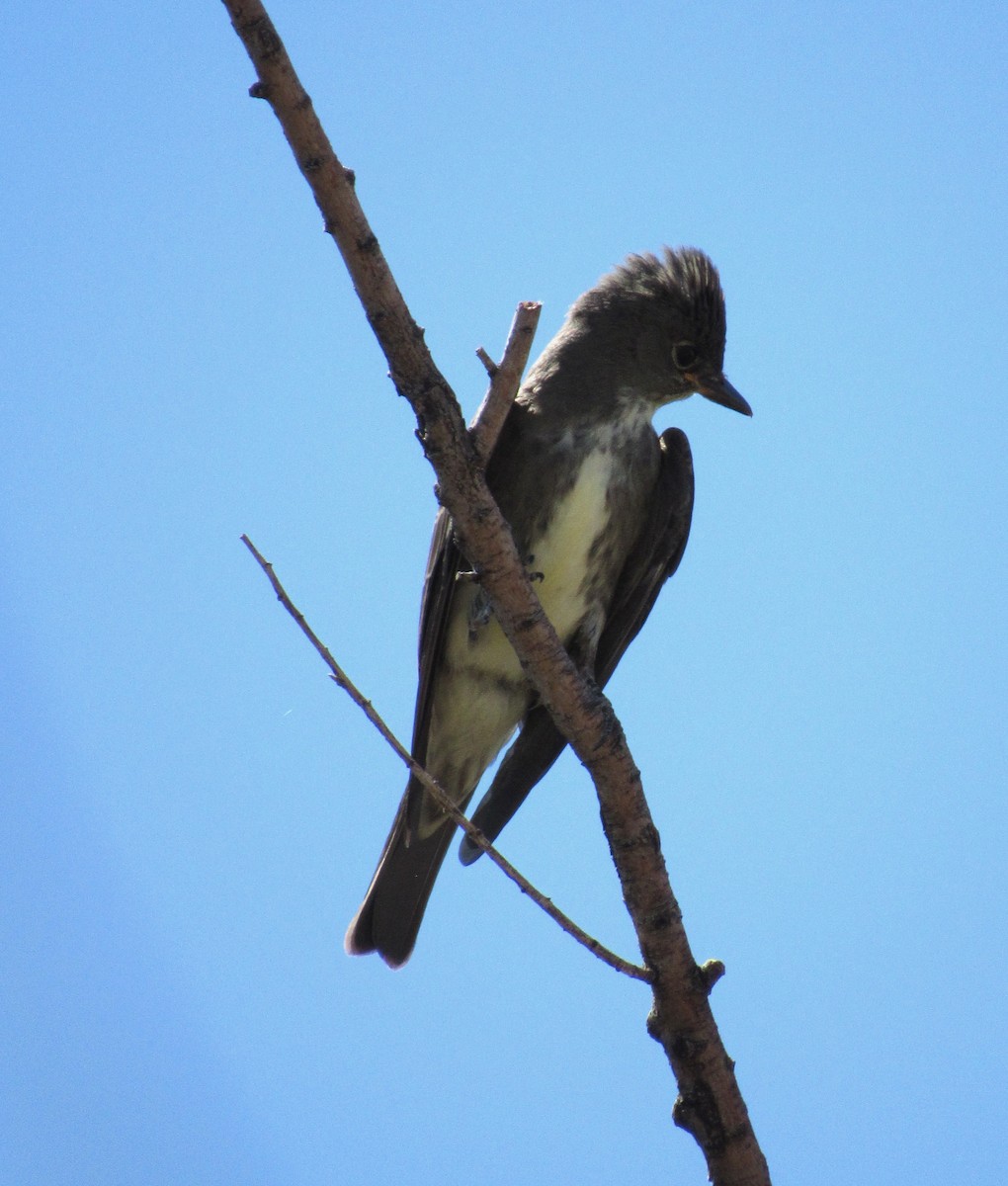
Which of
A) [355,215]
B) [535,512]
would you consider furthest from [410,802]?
[355,215]

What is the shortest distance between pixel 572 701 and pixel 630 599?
1352 mm

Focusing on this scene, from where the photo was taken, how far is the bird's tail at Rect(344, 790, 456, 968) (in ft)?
15.2

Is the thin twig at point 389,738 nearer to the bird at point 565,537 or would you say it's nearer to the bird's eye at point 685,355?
the bird at point 565,537

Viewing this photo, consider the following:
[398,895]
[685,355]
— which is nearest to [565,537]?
[685,355]

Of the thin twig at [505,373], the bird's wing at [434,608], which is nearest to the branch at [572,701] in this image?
the thin twig at [505,373]

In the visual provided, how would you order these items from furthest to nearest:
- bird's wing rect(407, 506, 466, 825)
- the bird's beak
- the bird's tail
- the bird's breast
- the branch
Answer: the bird's beak, the bird's tail, the bird's breast, bird's wing rect(407, 506, 466, 825), the branch

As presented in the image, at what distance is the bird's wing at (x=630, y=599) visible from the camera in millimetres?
4691

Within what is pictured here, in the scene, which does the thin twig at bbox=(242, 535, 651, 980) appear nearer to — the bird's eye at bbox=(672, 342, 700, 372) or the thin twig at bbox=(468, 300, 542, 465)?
the thin twig at bbox=(468, 300, 542, 465)

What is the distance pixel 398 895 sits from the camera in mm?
4668

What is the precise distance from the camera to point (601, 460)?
14.9 feet

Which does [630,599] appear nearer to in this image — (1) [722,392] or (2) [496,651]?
(2) [496,651]

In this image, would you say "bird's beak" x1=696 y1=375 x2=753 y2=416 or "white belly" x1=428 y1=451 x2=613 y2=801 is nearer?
"white belly" x1=428 y1=451 x2=613 y2=801

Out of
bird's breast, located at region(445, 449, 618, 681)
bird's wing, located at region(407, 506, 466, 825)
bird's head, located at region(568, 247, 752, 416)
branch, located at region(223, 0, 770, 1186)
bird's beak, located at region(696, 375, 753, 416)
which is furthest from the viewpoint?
bird's beak, located at region(696, 375, 753, 416)

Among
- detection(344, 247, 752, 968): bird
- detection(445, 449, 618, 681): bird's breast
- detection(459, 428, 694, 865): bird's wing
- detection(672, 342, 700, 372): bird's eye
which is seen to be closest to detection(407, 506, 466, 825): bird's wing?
detection(344, 247, 752, 968): bird
